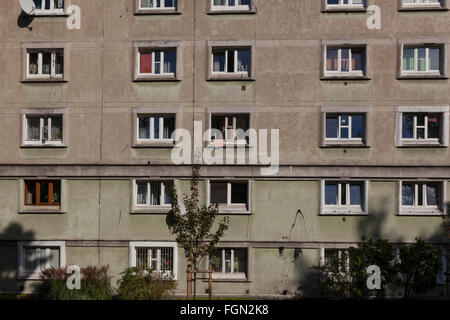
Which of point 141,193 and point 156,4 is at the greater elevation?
point 156,4

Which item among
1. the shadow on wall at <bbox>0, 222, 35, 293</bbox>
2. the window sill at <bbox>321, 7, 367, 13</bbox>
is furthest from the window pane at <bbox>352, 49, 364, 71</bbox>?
the shadow on wall at <bbox>0, 222, 35, 293</bbox>

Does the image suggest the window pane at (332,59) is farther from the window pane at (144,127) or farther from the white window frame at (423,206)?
the window pane at (144,127)

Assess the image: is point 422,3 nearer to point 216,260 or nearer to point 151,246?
point 216,260

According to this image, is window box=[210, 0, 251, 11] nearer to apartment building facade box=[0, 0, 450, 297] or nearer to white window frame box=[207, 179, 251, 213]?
apartment building facade box=[0, 0, 450, 297]

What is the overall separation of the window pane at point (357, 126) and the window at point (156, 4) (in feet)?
32.7

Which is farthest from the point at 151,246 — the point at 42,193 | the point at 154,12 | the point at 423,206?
the point at 423,206

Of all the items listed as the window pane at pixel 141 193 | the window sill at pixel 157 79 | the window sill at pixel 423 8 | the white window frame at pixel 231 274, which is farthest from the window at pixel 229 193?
the window sill at pixel 423 8

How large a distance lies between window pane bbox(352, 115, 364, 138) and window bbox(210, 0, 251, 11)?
279 inches

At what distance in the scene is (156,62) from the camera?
2116 centimetres

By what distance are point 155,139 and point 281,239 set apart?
7438 millimetres

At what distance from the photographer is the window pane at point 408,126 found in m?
20.4

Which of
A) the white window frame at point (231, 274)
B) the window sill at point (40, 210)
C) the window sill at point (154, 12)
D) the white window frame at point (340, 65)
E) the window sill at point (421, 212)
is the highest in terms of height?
the window sill at point (154, 12)

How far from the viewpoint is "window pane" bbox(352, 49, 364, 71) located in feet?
67.8

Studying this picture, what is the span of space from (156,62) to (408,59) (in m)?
11.7
